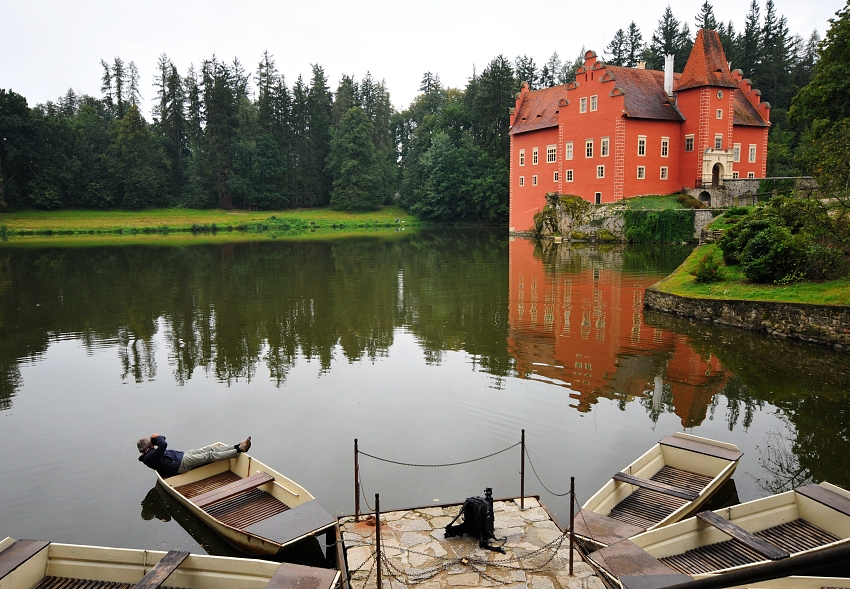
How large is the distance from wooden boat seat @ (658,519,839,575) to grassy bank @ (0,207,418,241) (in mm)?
67015

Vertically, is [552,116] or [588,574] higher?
[552,116]

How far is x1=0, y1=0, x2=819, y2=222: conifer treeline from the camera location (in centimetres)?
8231

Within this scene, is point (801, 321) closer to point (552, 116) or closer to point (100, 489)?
point (100, 489)

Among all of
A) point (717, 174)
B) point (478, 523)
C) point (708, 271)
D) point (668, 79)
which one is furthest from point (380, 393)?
point (668, 79)

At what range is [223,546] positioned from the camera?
9812 mm

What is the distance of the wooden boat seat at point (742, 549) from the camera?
27.9 ft

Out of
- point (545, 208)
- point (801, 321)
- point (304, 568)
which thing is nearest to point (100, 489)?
point (304, 568)

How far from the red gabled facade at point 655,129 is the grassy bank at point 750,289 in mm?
29055

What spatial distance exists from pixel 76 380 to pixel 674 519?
15.9 metres

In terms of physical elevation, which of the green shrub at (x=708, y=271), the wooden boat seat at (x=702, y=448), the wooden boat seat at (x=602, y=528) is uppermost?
the green shrub at (x=708, y=271)

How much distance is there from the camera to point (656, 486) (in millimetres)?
10344

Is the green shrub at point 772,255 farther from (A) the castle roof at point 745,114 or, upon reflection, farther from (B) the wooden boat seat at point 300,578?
(A) the castle roof at point 745,114

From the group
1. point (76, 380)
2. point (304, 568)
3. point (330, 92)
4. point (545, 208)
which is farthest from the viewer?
point (330, 92)

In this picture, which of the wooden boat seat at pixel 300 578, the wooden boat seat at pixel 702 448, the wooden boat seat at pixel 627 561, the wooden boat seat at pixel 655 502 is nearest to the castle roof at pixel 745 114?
the wooden boat seat at pixel 702 448
